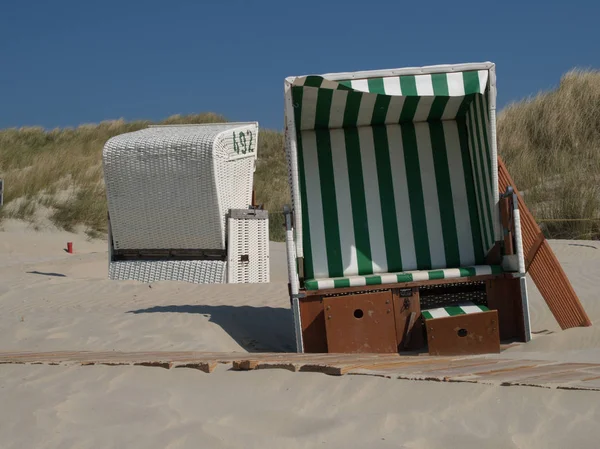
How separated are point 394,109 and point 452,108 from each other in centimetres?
50

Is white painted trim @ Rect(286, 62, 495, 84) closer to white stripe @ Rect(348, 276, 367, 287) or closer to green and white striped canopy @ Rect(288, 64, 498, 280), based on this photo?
green and white striped canopy @ Rect(288, 64, 498, 280)

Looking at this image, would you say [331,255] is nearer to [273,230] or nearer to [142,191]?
[142,191]

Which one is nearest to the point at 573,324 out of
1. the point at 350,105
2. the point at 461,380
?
the point at 350,105

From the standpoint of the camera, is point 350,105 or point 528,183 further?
point 528,183

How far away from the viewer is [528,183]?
51.3ft

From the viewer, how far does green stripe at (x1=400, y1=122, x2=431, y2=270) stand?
667 cm

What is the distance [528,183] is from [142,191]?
8513 mm

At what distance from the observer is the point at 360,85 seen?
566 centimetres

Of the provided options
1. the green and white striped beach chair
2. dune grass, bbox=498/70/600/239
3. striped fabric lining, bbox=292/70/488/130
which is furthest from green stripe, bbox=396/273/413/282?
dune grass, bbox=498/70/600/239

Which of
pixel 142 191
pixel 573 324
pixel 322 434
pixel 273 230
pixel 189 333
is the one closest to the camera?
pixel 322 434

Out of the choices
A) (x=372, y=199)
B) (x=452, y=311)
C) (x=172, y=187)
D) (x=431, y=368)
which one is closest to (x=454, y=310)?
(x=452, y=311)

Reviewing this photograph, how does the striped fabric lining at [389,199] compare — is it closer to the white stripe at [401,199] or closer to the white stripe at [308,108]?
the white stripe at [401,199]

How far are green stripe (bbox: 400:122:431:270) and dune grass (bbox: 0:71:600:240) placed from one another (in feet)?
23.5

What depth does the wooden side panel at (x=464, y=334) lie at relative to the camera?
554 centimetres
